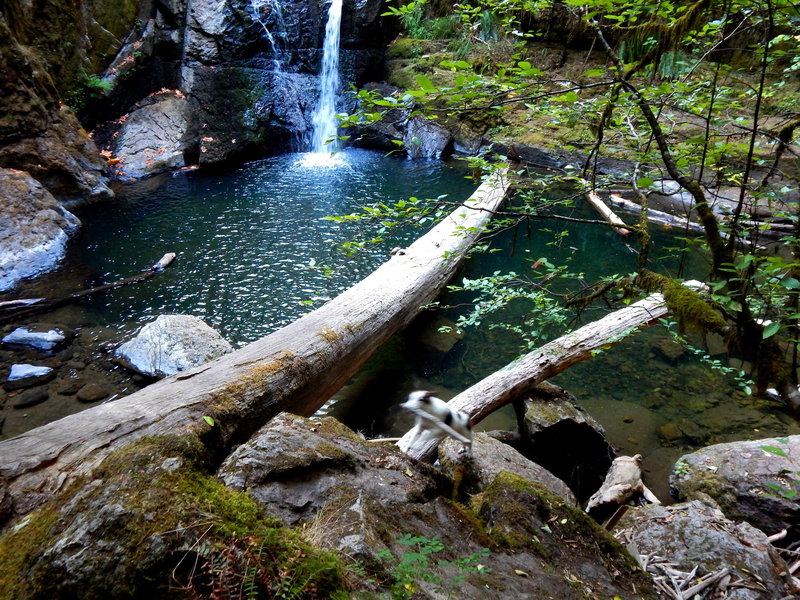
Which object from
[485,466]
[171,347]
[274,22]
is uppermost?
[274,22]

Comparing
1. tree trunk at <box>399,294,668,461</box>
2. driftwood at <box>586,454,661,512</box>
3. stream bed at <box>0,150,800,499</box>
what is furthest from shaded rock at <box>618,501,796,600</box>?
tree trunk at <box>399,294,668,461</box>

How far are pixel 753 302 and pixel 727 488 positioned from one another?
199 centimetres

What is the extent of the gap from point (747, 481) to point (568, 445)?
1343 millimetres

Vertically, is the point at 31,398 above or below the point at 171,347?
below

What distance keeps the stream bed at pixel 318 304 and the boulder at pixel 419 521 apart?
154cm

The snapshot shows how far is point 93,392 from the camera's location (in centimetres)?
457

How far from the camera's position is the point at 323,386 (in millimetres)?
3910

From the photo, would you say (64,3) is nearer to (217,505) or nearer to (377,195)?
(377,195)

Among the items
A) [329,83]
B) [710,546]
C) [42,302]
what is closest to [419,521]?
[710,546]

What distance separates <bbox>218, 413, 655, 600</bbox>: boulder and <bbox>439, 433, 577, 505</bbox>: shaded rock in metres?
0.54

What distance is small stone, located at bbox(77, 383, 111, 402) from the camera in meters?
4.50

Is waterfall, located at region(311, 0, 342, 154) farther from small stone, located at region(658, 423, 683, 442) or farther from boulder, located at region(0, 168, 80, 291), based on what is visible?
small stone, located at region(658, 423, 683, 442)

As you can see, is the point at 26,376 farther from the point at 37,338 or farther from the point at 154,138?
the point at 154,138

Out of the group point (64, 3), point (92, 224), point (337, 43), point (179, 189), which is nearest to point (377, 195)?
point (179, 189)
